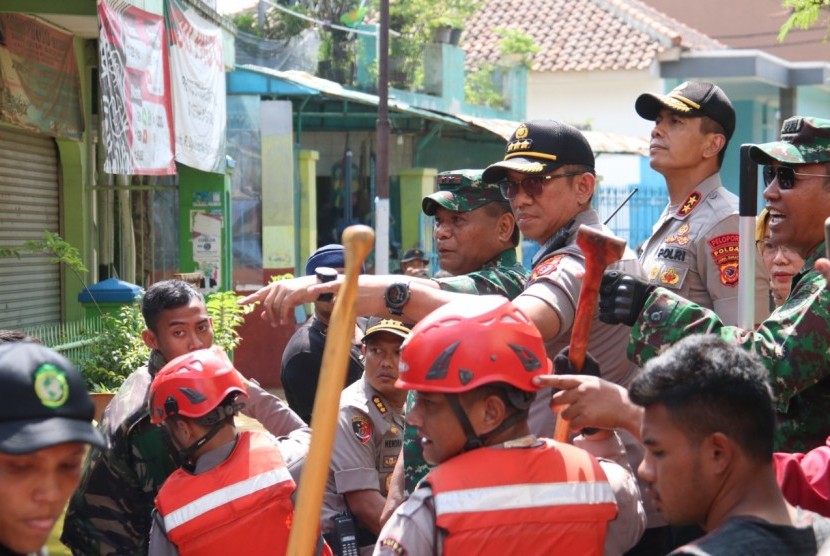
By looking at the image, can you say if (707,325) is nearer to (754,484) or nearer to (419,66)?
(754,484)

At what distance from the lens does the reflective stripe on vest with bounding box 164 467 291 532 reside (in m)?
3.82

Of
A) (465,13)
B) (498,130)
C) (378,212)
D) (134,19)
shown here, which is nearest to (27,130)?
(134,19)

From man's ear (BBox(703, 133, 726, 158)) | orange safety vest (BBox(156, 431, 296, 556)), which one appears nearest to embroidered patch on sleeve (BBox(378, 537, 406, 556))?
orange safety vest (BBox(156, 431, 296, 556))

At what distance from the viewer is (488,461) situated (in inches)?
118

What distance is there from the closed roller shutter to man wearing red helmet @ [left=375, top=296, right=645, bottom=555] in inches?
338

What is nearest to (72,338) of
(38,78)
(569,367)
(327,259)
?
(38,78)

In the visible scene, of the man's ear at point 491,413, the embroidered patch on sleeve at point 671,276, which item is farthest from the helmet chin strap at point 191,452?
the embroidered patch on sleeve at point 671,276

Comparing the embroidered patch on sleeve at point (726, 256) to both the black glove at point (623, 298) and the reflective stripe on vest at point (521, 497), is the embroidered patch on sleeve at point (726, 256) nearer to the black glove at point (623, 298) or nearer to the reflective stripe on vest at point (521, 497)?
the black glove at point (623, 298)

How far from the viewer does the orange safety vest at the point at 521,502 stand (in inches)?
114

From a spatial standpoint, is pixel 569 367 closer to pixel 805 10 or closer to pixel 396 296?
pixel 396 296

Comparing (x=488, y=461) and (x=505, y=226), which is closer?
(x=488, y=461)

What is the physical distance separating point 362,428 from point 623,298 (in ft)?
5.89

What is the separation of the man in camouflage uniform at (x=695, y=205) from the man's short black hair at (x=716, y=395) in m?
1.64

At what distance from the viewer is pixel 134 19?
33.2 ft
